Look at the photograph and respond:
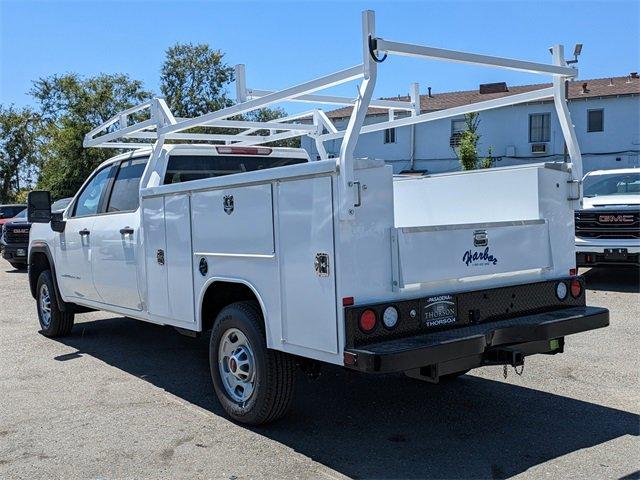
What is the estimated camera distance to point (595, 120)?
29.6m

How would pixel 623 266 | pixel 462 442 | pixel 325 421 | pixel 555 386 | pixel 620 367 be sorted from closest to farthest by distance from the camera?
pixel 462 442, pixel 325 421, pixel 555 386, pixel 620 367, pixel 623 266

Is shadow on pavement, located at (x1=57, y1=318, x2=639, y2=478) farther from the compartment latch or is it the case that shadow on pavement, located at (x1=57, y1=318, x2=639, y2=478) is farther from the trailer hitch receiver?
the compartment latch

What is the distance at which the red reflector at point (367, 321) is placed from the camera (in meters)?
4.10

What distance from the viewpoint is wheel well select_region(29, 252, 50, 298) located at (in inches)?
338

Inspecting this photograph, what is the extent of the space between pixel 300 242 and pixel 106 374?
333 cm

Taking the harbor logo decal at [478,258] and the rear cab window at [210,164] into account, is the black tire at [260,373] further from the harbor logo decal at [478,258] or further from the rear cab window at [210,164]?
the rear cab window at [210,164]

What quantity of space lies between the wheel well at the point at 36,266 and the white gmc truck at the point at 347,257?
218 centimetres

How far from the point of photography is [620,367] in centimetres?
648

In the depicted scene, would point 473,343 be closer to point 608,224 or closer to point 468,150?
point 608,224

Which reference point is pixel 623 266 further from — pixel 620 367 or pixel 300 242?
pixel 300 242

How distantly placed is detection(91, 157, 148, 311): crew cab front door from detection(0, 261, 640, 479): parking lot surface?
793 millimetres

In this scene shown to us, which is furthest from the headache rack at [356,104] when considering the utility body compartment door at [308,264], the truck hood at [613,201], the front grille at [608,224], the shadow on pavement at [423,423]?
the truck hood at [613,201]

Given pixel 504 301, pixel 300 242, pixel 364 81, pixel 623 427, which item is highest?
pixel 364 81

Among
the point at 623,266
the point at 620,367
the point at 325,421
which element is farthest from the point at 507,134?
the point at 325,421
